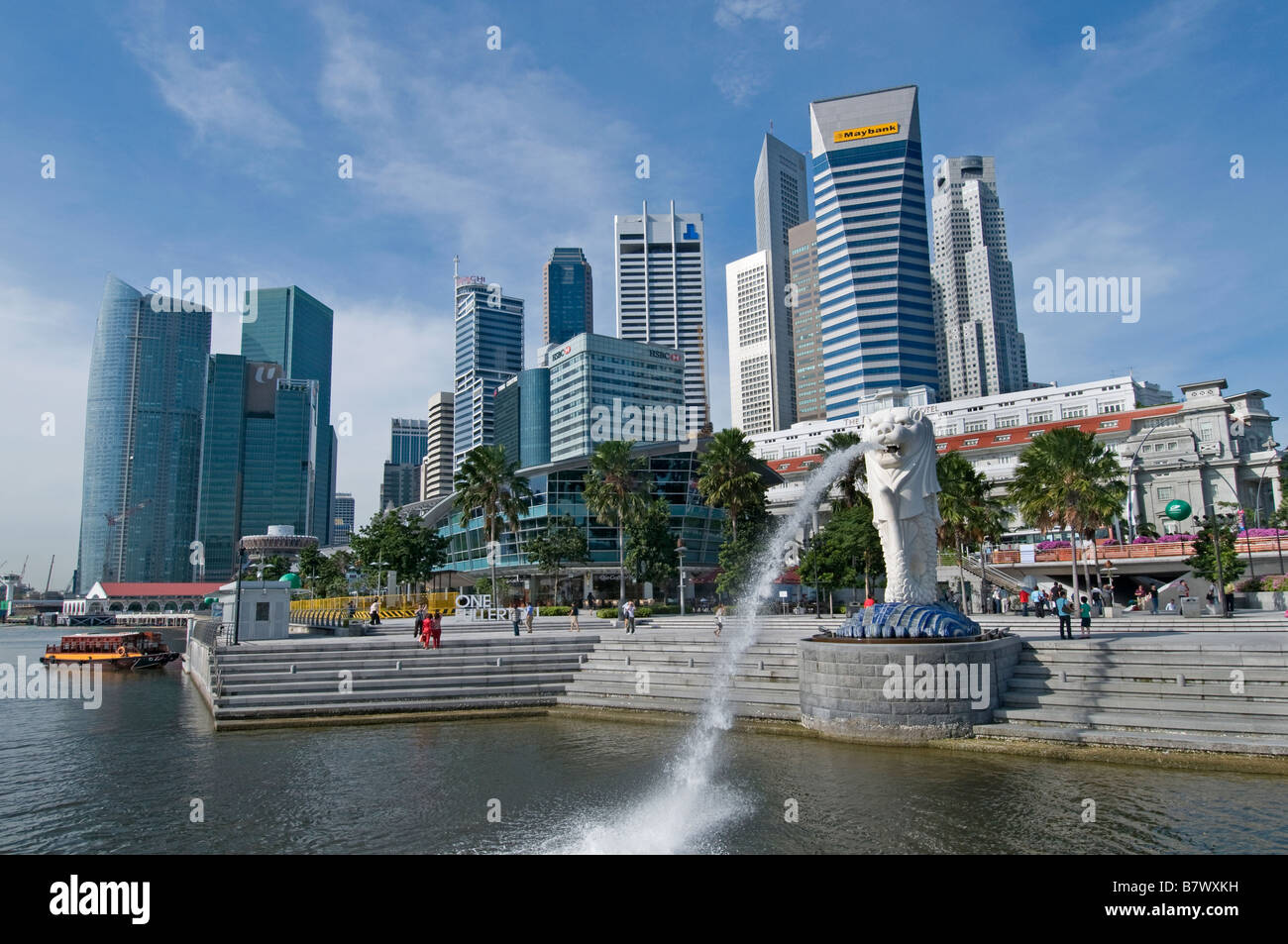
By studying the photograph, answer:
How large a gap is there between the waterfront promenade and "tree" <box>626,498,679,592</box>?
20287 millimetres

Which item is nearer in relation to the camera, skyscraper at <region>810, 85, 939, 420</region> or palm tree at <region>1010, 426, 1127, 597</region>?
palm tree at <region>1010, 426, 1127, 597</region>

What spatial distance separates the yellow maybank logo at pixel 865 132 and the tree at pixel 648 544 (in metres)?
147

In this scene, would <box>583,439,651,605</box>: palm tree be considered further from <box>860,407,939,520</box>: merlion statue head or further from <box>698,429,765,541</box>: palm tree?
<box>860,407,939,520</box>: merlion statue head

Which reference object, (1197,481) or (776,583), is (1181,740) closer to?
(776,583)

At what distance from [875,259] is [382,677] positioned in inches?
6158

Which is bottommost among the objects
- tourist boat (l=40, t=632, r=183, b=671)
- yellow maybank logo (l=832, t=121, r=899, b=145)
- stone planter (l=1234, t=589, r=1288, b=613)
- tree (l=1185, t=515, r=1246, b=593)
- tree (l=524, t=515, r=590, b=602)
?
tourist boat (l=40, t=632, r=183, b=671)

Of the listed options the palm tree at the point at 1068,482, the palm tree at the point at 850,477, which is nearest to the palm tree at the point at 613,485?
the palm tree at the point at 850,477

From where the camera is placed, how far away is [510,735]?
66.9 ft

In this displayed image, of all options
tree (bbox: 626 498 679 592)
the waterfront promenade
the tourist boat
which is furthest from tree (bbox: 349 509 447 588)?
the waterfront promenade

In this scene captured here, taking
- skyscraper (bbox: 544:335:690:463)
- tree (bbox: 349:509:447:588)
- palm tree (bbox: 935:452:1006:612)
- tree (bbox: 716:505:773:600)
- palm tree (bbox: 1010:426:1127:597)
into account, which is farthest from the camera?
skyscraper (bbox: 544:335:690:463)

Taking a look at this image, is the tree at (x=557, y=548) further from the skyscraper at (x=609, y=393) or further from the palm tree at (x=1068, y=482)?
the skyscraper at (x=609, y=393)

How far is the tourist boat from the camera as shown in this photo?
47.6 m

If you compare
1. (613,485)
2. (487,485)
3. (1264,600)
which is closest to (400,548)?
(487,485)
